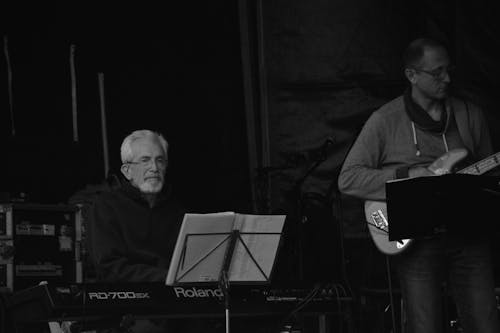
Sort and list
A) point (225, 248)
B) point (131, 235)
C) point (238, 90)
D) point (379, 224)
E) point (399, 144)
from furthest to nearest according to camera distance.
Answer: point (238, 90)
point (131, 235)
point (379, 224)
point (399, 144)
point (225, 248)

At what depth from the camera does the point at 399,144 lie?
16.4 ft

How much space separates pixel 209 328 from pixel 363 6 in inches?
115

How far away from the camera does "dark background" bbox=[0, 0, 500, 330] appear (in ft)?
22.6

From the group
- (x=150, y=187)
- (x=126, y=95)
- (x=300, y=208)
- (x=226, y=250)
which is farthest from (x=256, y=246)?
(x=126, y=95)

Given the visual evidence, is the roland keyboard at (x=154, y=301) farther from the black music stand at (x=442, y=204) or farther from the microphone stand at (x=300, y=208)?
the microphone stand at (x=300, y=208)

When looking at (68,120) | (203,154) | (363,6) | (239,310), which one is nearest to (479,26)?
(363,6)

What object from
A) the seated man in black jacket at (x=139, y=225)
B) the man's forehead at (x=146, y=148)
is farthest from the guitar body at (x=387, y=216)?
the man's forehead at (x=146, y=148)

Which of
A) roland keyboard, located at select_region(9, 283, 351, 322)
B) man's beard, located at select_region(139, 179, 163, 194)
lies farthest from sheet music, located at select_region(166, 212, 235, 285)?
man's beard, located at select_region(139, 179, 163, 194)

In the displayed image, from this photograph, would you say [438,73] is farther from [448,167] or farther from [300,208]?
[300,208]

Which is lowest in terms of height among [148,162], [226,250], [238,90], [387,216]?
[226,250]

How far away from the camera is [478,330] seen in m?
4.58

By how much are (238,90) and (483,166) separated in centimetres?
310

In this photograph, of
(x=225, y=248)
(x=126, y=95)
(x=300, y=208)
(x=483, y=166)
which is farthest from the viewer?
(x=126, y=95)

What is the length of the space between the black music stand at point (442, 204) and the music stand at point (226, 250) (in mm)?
542
